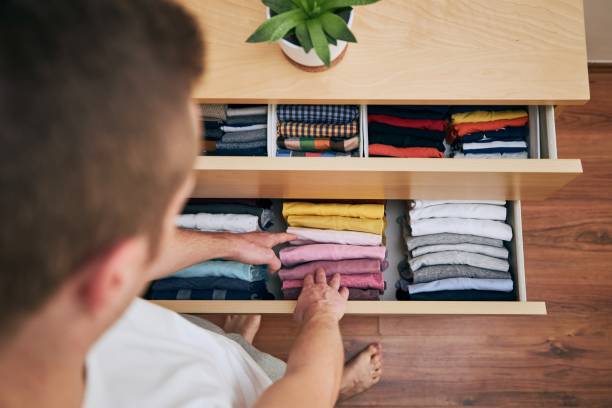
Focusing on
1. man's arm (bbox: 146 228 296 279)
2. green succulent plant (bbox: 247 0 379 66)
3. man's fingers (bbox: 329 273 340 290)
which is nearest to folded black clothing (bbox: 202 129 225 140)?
man's arm (bbox: 146 228 296 279)

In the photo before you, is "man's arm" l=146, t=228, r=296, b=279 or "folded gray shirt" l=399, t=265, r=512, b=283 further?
"folded gray shirt" l=399, t=265, r=512, b=283

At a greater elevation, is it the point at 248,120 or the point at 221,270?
the point at 248,120

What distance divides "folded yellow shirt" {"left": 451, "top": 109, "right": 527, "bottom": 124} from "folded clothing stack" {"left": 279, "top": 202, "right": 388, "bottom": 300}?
29 cm

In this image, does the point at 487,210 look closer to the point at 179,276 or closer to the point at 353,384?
the point at 353,384

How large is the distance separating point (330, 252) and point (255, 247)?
195 mm

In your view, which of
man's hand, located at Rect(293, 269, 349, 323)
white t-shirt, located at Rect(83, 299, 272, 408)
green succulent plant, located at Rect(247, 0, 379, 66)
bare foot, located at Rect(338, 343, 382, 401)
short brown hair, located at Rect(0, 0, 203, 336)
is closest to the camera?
short brown hair, located at Rect(0, 0, 203, 336)

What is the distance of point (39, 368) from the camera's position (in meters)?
0.42

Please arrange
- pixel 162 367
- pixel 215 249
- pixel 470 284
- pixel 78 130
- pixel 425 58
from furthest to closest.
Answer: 1. pixel 470 284
2. pixel 215 249
3. pixel 425 58
4. pixel 162 367
5. pixel 78 130

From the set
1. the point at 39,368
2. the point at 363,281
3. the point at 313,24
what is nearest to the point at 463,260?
the point at 363,281

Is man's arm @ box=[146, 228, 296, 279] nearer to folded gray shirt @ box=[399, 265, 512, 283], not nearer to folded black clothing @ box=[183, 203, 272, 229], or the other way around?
folded black clothing @ box=[183, 203, 272, 229]

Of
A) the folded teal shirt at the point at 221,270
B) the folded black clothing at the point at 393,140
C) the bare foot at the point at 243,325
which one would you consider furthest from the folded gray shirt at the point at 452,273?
the bare foot at the point at 243,325

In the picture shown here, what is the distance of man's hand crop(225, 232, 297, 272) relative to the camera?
1119mm

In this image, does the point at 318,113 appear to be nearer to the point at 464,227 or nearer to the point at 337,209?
the point at 337,209

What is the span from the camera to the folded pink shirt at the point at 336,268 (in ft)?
3.92
